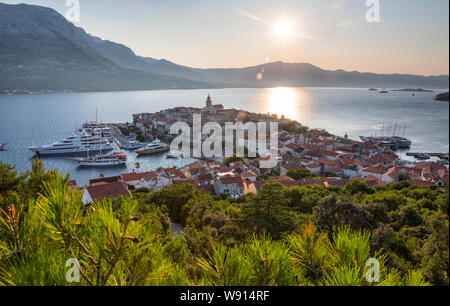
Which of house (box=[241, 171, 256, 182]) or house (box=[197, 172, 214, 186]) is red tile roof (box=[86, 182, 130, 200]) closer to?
house (box=[197, 172, 214, 186])

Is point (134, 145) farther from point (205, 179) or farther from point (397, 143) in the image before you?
point (397, 143)

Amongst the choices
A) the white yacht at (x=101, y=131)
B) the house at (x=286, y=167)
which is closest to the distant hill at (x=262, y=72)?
the house at (x=286, y=167)

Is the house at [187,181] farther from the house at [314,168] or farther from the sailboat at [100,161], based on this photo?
the house at [314,168]

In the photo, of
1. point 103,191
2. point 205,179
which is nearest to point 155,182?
point 205,179

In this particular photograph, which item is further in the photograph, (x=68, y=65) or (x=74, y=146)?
(x=68, y=65)

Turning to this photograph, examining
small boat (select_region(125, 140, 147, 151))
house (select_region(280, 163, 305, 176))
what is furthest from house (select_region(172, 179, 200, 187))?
small boat (select_region(125, 140, 147, 151))

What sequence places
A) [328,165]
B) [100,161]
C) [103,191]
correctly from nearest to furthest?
1. [103,191]
2. [328,165]
3. [100,161]

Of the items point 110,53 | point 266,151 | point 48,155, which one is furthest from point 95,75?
point 266,151

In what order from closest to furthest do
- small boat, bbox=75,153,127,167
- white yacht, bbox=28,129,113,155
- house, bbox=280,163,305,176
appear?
1. house, bbox=280,163,305,176
2. small boat, bbox=75,153,127,167
3. white yacht, bbox=28,129,113,155
